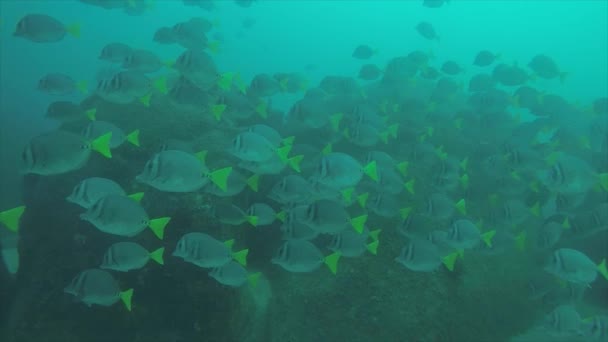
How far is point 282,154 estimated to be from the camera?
4730 mm

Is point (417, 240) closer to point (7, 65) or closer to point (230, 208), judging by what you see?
point (230, 208)

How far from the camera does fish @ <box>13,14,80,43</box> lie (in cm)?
591

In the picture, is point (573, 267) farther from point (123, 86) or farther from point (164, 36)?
point (164, 36)

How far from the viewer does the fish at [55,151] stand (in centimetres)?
361

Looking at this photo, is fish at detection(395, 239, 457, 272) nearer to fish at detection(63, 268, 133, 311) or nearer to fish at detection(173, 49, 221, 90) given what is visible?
fish at detection(63, 268, 133, 311)

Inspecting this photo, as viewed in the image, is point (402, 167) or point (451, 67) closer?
point (402, 167)

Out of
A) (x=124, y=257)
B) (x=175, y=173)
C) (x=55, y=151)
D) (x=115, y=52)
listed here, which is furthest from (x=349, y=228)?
(x=115, y=52)

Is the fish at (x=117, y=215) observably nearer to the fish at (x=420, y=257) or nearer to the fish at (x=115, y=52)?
the fish at (x=420, y=257)

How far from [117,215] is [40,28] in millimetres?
4294

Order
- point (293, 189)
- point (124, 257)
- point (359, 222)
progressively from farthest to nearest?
point (293, 189) → point (359, 222) → point (124, 257)

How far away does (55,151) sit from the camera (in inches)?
143

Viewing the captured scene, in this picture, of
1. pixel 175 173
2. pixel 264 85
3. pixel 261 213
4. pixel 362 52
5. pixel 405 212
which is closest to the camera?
pixel 175 173

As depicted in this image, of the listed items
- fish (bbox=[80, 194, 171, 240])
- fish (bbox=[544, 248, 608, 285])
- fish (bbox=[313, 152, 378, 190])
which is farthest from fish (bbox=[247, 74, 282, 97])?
fish (bbox=[544, 248, 608, 285])

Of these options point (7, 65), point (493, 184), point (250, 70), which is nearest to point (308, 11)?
point (250, 70)
